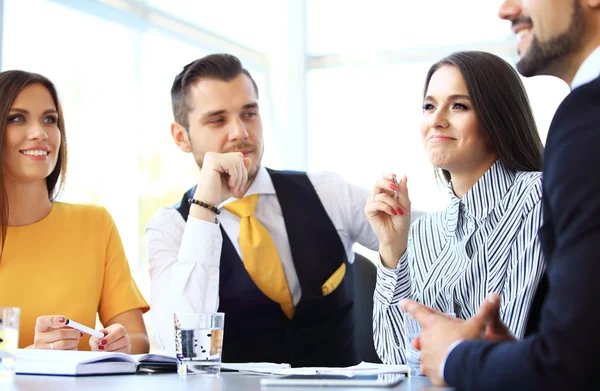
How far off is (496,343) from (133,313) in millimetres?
1635

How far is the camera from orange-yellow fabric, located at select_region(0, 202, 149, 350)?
2.23m

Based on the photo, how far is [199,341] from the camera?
1.37 m

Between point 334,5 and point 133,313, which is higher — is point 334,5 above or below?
above

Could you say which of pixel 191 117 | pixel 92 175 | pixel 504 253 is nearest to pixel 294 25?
pixel 92 175

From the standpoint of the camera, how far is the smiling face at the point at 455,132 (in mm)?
1899

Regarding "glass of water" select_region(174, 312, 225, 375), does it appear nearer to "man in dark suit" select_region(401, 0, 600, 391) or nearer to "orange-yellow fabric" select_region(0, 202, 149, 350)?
"man in dark suit" select_region(401, 0, 600, 391)

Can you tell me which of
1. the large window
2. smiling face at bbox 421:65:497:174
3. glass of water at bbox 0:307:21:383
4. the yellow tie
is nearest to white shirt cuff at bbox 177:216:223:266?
the yellow tie

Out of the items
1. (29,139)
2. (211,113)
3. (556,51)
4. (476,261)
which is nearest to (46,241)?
(29,139)

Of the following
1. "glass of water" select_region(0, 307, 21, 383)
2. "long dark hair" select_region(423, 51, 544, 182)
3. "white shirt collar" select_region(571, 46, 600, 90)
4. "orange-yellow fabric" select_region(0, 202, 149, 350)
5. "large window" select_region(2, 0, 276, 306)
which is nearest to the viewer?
"white shirt collar" select_region(571, 46, 600, 90)

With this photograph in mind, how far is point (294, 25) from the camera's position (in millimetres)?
5227

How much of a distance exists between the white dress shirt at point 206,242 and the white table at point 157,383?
2.34ft

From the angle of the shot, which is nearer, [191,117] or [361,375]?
[361,375]

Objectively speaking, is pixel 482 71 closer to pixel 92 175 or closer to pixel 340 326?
pixel 340 326

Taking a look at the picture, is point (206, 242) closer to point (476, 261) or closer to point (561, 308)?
point (476, 261)
